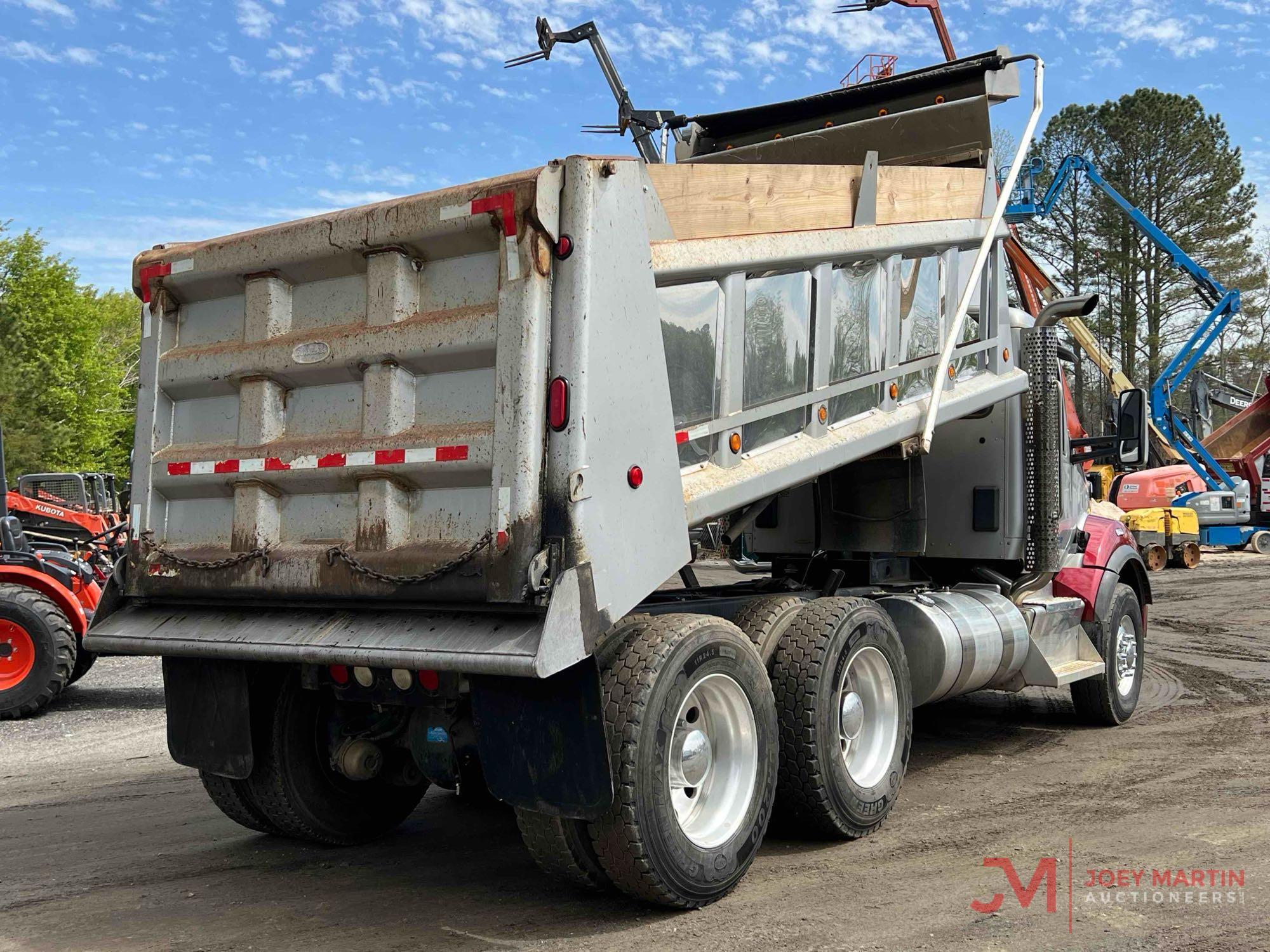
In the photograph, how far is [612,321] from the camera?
158 inches

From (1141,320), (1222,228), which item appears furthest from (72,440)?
(1222,228)

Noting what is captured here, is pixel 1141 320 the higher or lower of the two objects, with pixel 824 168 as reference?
higher

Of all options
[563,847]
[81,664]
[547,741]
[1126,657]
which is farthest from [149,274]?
[1126,657]

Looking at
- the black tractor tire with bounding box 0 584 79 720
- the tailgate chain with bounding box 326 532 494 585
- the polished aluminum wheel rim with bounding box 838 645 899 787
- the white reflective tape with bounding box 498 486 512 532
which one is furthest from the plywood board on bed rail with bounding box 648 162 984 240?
Answer: the black tractor tire with bounding box 0 584 79 720

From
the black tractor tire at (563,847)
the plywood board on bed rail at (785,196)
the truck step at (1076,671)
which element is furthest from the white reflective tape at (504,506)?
the truck step at (1076,671)

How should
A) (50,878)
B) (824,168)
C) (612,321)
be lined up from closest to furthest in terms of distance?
(612,321), (50,878), (824,168)

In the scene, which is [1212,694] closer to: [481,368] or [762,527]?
[762,527]

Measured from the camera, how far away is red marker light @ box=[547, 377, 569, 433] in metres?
3.88

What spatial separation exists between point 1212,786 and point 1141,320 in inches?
1550

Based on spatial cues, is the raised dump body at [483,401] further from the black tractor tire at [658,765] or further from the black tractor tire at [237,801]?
the black tractor tire at [237,801]

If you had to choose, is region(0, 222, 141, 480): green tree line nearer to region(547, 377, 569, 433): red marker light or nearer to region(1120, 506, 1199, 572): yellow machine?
region(1120, 506, 1199, 572): yellow machine

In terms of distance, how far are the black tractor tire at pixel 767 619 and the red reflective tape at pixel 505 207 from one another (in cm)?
206

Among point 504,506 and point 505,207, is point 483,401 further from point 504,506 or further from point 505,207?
point 505,207

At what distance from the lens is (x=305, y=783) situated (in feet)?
17.3
